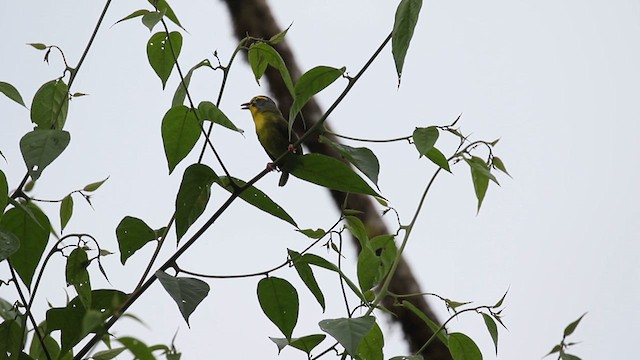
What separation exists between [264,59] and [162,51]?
0.14 meters

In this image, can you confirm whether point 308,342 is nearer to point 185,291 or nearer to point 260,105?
point 185,291

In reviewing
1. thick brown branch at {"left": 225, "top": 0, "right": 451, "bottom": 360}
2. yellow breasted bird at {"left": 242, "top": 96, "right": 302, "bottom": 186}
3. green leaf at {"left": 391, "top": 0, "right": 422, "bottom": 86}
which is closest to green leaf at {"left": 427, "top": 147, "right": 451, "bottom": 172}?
green leaf at {"left": 391, "top": 0, "right": 422, "bottom": 86}

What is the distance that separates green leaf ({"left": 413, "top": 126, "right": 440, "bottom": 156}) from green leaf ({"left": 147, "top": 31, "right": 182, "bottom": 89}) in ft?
1.19

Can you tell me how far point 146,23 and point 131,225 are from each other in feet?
0.84

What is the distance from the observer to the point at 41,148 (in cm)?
92

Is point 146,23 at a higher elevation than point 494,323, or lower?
higher

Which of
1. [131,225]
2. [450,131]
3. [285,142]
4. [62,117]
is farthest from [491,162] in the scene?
[285,142]

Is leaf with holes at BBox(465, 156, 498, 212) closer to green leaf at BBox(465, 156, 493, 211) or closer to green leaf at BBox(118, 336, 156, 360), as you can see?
green leaf at BBox(465, 156, 493, 211)

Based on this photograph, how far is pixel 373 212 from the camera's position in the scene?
425cm

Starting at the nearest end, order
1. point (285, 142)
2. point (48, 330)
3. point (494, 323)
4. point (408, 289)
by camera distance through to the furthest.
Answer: point (48, 330)
point (494, 323)
point (285, 142)
point (408, 289)

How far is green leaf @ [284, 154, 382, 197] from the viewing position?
100cm

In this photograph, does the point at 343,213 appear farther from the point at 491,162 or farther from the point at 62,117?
the point at 62,117

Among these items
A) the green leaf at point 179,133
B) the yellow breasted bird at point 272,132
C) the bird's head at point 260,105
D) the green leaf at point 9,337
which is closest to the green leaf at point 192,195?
the green leaf at point 179,133

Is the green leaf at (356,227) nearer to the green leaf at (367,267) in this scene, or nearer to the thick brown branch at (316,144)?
the green leaf at (367,267)
